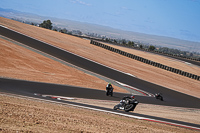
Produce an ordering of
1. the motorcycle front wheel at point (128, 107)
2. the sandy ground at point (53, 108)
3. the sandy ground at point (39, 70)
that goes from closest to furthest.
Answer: the sandy ground at point (53, 108) → the motorcycle front wheel at point (128, 107) → the sandy ground at point (39, 70)

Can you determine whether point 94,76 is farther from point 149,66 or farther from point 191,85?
point 149,66

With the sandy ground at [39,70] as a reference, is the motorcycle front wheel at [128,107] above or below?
above

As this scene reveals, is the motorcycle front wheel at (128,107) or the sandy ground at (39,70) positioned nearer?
the motorcycle front wheel at (128,107)

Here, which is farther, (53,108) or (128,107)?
(128,107)

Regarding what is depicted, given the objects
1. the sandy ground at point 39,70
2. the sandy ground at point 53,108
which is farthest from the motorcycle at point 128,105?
the sandy ground at point 39,70

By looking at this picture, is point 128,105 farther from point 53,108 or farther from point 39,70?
point 39,70

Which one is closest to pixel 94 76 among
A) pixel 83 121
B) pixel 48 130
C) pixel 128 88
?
pixel 128 88

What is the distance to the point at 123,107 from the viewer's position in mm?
15461

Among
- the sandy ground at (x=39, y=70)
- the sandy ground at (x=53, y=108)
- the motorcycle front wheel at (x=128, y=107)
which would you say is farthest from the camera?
the sandy ground at (x=39, y=70)

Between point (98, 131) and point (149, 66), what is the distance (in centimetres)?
4232

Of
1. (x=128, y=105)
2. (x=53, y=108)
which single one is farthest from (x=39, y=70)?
(x=53, y=108)

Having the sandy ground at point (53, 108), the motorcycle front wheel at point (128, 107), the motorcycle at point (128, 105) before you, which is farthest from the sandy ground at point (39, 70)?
the motorcycle front wheel at point (128, 107)

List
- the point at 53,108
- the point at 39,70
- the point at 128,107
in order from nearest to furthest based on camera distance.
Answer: the point at 53,108
the point at 128,107
the point at 39,70

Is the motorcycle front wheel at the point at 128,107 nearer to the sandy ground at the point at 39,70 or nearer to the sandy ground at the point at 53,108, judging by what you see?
the sandy ground at the point at 53,108
